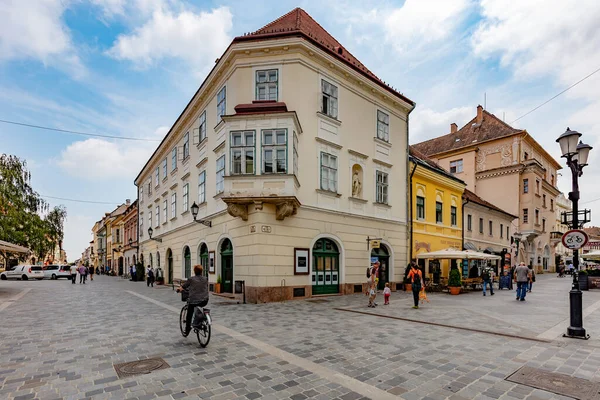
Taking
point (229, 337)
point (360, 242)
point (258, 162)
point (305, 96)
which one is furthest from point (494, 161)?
point (229, 337)

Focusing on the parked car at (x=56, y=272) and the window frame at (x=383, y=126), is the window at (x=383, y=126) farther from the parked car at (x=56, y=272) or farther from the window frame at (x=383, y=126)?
the parked car at (x=56, y=272)

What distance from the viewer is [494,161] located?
39.1 m

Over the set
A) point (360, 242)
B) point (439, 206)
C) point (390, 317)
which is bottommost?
point (390, 317)

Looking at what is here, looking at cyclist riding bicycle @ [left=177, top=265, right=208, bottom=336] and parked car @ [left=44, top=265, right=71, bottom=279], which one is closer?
cyclist riding bicycle @ [left=177, top=265, right=208, bottom=336]

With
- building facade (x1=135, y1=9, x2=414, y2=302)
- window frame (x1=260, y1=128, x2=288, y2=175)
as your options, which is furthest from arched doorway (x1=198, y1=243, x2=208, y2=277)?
window frame (x1=260, y1=128, x2=288, y2=175)

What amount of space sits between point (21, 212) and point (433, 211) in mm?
38942

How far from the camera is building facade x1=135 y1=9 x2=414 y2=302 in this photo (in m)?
13.9

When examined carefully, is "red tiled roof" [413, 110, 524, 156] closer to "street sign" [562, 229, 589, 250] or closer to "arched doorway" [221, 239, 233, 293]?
"street sign" [562, 229, 589, 250]

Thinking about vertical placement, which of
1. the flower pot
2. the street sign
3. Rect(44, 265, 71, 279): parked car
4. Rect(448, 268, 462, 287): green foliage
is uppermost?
the street sign

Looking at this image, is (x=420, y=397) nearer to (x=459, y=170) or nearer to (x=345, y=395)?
(x=345, y=395)

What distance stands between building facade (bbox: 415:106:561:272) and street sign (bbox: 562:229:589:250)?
3391 centimetres

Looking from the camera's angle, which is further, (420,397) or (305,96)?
(305,96)

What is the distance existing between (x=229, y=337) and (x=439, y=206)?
2015 cm

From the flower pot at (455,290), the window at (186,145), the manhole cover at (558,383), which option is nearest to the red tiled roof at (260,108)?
the window at (186,145)
